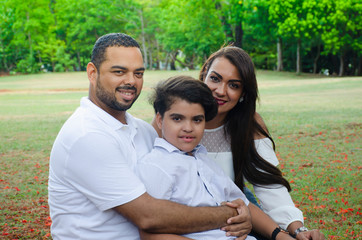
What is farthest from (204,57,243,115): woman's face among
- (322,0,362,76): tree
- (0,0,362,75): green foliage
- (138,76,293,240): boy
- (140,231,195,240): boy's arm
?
(322,0,362,76): tree

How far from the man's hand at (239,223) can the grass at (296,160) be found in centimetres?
132

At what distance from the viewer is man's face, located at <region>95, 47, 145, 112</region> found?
2.67 metres

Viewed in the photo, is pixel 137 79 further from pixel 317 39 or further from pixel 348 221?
pixel 317 39

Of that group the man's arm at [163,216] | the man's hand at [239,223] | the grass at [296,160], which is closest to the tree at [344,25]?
Result: the grass at [296,160]

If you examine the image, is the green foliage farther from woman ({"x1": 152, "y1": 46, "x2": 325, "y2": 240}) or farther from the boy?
the boy

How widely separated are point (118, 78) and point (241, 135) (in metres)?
1.27

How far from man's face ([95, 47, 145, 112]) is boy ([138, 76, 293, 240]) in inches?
11.8

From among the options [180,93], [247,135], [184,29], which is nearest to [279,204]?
[247,135]

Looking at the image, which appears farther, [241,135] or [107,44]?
[241,135]

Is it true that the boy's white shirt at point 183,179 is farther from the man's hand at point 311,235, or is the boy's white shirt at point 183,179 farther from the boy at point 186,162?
the man's hand at point 311,235

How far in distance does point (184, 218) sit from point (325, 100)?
59.6 ft

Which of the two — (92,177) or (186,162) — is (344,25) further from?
(92,177)

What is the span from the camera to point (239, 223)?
2.69m

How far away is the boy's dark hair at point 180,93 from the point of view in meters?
2.84
